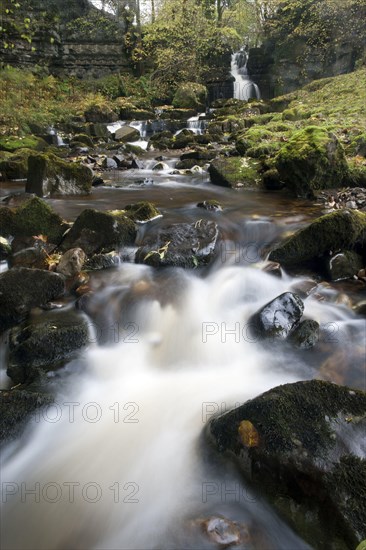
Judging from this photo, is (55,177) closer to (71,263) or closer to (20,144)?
(71,263)

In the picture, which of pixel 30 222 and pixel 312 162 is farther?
pixel 312 162

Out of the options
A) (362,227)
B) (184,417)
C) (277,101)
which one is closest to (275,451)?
(184,417)

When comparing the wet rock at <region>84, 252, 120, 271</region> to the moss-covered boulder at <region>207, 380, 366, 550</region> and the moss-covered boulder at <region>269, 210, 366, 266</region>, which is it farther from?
the moss-covered boulder at <region>207, 380, 366, 550</region>

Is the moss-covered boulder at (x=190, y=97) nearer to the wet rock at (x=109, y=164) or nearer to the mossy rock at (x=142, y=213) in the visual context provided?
the wet rock at (x=109, y=164)

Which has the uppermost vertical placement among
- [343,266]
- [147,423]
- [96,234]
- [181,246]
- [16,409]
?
[96,234]

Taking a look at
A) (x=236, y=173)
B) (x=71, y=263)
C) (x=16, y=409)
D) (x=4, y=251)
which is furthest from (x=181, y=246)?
(x=236, y=173)

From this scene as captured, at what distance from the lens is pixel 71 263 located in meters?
4.71

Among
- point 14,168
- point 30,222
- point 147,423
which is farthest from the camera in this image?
point 14,168

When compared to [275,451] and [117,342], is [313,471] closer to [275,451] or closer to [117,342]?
[275,451]

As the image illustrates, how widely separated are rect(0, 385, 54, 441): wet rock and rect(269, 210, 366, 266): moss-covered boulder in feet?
11.2

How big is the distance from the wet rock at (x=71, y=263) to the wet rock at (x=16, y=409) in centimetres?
184

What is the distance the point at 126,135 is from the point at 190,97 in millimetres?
8097

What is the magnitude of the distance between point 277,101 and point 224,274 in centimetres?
1895

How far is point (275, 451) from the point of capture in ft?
7.54
